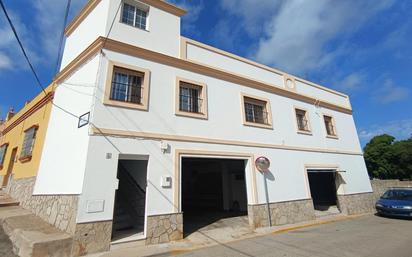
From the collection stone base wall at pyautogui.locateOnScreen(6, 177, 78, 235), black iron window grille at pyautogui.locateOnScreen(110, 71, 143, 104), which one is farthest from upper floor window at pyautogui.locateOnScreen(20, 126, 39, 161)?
black iron window grille at pyautogui.locateOnScreen(110, 71, 143, 104)

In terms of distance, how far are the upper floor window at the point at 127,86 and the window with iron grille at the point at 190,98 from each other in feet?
4.95

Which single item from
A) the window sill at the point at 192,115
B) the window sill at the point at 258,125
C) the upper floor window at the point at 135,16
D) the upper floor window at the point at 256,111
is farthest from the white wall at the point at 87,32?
the window sill at the point at 258,125

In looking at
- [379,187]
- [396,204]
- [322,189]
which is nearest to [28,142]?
[322,189]

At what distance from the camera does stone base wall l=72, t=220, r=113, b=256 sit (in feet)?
18.4

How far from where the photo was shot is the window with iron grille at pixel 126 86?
7473mm

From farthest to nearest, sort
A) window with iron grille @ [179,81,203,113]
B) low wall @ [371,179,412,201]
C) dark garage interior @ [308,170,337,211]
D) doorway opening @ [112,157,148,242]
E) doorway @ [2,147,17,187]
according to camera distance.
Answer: low wall @ [371,179,412,201]
dark garage interior @ [308,170,337,211]
doorway @ [2,147,17,187]
window with iron grille @ [179,81,203,113]
doorway opening @ [112,157,148,242]

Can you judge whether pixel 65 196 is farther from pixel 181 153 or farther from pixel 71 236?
pixel 181 153

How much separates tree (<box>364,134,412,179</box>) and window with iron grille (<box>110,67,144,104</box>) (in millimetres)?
39908

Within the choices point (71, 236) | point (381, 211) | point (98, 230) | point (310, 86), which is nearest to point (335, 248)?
point (98, 230)

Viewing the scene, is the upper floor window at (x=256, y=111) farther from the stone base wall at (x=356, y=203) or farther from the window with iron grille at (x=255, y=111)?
the stone base wall at (x=356, y=203)

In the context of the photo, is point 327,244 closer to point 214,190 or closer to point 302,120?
point 302,120

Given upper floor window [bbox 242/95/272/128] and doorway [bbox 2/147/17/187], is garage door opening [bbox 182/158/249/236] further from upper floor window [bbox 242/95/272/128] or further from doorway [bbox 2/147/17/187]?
doorway [bbox 2/147/17/187]

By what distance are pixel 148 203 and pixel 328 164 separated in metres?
10.6

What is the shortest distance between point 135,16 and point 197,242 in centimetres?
853
